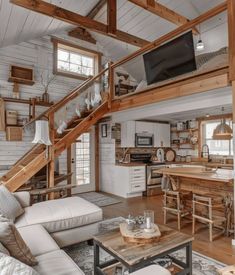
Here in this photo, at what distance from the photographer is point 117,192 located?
6.18 m

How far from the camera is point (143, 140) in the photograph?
262 inches

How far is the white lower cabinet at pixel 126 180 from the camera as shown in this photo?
5855 millimetres

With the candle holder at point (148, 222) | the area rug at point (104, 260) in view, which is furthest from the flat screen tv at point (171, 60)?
the area rug at point (104, 260)

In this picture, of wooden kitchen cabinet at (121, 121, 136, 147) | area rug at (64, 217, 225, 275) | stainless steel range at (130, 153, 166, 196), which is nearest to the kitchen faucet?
stainless steel range at (130, 153, 166, 196)

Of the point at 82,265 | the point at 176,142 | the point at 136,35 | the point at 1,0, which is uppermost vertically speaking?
the point at 136,35

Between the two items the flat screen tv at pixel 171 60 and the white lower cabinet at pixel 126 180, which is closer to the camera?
the flat screen tv at pixel 171 60

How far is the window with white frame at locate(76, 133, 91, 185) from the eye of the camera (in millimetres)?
6477

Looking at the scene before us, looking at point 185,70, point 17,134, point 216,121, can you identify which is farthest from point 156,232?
point 216,121

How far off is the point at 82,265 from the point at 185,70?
3.21 meters

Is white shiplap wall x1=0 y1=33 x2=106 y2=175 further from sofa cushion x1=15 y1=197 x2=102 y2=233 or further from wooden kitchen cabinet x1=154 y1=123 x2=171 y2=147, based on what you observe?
wooden kitchen cabinet x1=154 y1=123 x2=171 y2=147

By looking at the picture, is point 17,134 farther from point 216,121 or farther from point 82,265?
point 216,121

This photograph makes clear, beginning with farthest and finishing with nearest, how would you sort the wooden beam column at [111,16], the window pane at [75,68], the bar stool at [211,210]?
the window pane at [75,68], the wooden beam column at [111,16], the bar stool at [211,210]

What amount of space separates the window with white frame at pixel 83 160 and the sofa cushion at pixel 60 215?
3137 millimetres

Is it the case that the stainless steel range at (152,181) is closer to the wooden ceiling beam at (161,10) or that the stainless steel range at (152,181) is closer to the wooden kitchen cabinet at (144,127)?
the wooden kitchen cabinet at (144,127)
